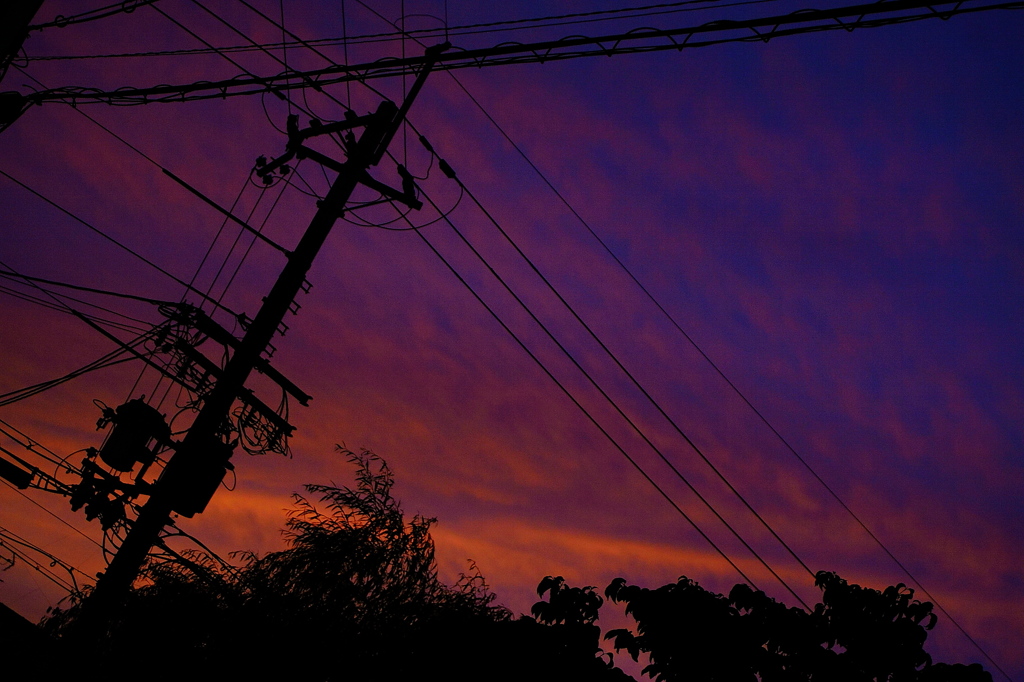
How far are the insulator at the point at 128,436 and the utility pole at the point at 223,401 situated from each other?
5.93m

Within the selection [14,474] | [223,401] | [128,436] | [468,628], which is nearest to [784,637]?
[468,628]

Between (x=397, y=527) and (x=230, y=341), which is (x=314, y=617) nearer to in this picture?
(x=397, y=527)

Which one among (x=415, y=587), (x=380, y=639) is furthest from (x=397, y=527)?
(x=380, y=639)

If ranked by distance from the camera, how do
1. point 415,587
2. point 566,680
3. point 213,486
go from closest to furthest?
point 213,486, point 566,680, point 415,587

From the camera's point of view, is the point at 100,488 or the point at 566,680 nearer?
the point at 566,680

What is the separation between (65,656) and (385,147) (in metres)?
7.62

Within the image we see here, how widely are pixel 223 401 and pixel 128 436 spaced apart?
23.1 ft

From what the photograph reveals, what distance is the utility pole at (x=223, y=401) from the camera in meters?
7.96

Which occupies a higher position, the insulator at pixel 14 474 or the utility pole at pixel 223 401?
the utility pole at pixel 223 401

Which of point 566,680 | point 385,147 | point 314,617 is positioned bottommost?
point 314,617

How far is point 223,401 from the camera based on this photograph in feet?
28.2

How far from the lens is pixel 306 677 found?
13.7 meters

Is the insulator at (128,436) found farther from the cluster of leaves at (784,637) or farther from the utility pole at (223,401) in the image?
the cluster of leaves at (784,637)

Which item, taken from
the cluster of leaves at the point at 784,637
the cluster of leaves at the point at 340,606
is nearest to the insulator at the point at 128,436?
the cluster of leaves at the point at 340,606
